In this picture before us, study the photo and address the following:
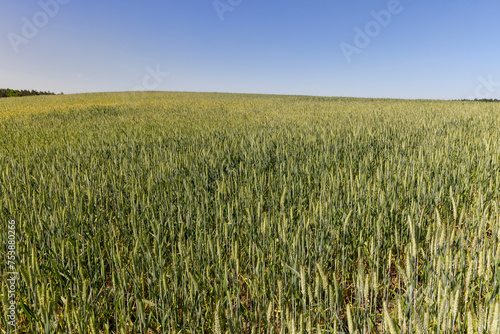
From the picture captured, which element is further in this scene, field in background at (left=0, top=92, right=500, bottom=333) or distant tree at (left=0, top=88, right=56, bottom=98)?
distant tree at (left=0, top=88, right=56, bottom=98)

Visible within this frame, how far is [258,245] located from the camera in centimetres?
181

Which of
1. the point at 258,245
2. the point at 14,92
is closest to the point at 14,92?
the point at 14,92

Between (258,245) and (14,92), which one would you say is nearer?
(258,245)

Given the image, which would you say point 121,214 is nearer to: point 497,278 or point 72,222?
point 72,222

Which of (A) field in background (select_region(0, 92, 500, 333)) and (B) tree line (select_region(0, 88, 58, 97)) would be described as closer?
(A) field in background (select_region(0, 92, 500, 333))

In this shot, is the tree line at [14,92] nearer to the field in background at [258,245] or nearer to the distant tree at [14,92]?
the distant tree at [14,92]

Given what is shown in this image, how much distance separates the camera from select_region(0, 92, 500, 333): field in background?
1.20 meters

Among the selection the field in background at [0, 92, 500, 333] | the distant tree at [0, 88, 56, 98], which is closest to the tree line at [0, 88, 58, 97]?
the distant tree at [0, 88, 56, 98]

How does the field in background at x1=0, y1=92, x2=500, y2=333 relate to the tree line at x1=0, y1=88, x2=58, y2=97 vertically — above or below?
below

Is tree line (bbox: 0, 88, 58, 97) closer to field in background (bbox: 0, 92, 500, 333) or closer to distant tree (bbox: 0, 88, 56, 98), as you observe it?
distant tree (bbox: 0, 88, 56, 98)

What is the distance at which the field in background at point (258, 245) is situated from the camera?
3.94 ft

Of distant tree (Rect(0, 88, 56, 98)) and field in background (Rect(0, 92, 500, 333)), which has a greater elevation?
distant tree (Rect(0, 88, 56, 98))

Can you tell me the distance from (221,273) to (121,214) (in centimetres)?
113

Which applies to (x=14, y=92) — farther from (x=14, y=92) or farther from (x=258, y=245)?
(x=258, y=245)
